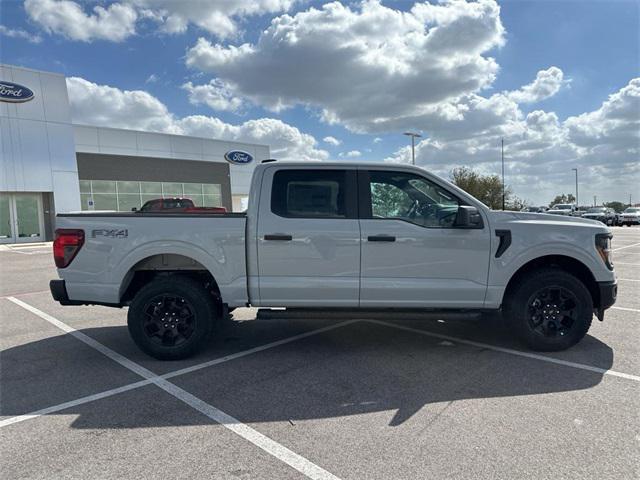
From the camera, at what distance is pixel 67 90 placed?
25031 mm

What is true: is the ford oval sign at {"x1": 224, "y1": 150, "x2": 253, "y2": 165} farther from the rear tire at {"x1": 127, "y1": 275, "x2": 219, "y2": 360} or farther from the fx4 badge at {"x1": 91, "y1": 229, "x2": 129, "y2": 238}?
the rear tire at {"x1": 127, "y1": 275, "x2": 219, "y2": 360}

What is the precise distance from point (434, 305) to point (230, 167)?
3343 centimetres

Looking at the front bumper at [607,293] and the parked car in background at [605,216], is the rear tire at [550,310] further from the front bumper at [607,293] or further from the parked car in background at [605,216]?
the parked car in background at [605,216]

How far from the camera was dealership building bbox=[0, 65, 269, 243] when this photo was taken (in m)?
23.3

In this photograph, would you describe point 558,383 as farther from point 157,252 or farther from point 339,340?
point 157,252

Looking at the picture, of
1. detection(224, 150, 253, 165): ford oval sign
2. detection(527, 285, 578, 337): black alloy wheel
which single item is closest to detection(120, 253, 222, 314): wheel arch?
detection(527, 285, 578, 337): black alloy wheel

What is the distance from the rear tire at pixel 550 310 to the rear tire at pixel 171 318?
3.27 metres

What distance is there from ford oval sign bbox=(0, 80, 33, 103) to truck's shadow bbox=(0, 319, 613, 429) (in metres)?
23.6

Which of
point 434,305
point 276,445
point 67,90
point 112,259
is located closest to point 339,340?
point 434,305

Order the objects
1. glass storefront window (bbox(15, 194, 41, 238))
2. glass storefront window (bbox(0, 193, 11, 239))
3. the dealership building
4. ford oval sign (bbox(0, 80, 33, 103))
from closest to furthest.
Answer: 1. ford oval sign (bbox(0, 80, 33, 103))
2. the dealership building
3. glass storefront window (bbox(0, 193, 11, 239))
4. glass storefront window (bbox(15, 194, 41, 238))

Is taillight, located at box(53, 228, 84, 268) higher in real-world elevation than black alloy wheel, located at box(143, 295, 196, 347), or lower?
higher

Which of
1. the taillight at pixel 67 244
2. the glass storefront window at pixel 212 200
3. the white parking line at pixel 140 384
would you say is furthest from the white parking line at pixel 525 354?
the glass storefront window at pixel 212 200

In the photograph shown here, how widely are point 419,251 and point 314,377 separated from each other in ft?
5.39

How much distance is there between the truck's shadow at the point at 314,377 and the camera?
136 inches
